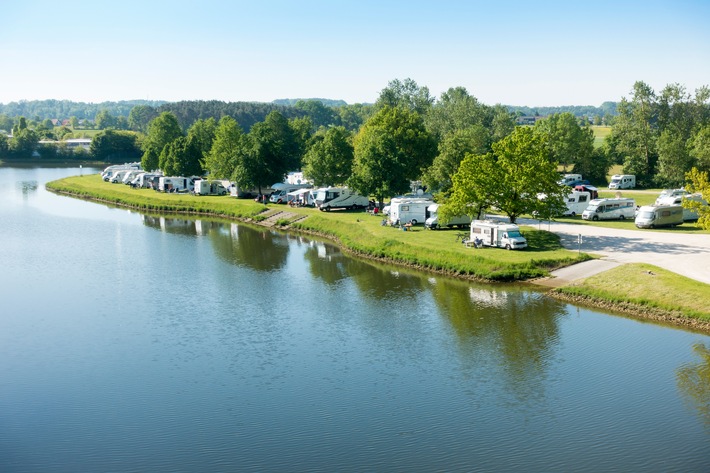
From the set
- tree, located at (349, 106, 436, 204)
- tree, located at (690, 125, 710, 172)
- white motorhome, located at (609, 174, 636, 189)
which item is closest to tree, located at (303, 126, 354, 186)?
tree, located at (349, 106, 436, 204)

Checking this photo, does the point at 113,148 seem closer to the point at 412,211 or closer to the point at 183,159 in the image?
the point at 183,159

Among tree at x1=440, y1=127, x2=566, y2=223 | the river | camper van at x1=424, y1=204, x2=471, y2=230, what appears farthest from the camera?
camper van at x1=424, y1=204, x2=471, y2=230

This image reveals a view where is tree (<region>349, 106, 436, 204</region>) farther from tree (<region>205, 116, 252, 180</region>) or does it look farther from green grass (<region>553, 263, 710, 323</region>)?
green grass (<region>553, 263, 710, 323</region>)

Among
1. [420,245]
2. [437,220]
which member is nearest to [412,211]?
[437,220]

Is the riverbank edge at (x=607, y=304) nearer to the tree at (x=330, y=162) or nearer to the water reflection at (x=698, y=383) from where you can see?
the water reflection at (x=698, y=383)

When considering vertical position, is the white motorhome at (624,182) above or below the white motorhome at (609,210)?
above

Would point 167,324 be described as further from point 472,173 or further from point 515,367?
point 472,173

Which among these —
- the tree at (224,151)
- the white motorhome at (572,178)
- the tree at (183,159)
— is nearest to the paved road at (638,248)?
the white motorhome at (572,178)
